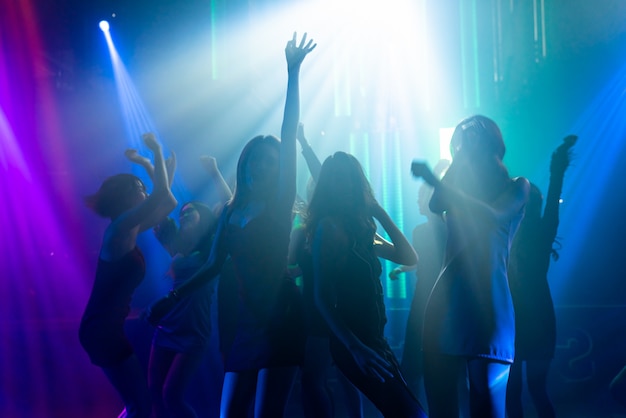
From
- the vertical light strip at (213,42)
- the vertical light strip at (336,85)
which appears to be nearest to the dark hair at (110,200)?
the vertical light strip at (213,42)

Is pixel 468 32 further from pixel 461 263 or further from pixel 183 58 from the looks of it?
pixel 461 263

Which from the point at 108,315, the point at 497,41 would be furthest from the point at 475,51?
the point at 108,315

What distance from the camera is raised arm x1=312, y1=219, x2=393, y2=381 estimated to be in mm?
1848

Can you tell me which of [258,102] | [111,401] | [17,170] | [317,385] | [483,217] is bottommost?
[111,401]

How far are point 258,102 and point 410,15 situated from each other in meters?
2.24

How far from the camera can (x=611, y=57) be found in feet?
21.2

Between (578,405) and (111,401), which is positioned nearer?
(578,405)

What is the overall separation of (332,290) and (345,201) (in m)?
0.38

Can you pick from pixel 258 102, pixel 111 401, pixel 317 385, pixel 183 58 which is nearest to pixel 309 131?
pixel 258 102

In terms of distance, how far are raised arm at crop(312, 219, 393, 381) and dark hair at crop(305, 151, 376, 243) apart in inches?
2.7

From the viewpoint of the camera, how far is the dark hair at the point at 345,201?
2152mm

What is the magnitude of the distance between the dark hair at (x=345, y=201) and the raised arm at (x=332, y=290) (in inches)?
2.7

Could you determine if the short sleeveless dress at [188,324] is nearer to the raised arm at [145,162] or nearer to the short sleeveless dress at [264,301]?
the raised arm at [145,162]

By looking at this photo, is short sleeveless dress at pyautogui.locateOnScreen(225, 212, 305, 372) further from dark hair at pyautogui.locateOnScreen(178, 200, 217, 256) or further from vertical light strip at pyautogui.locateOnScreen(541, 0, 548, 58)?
vertical light strip at pyautogui.locateOnScreen(541, 0, 548, 58)
